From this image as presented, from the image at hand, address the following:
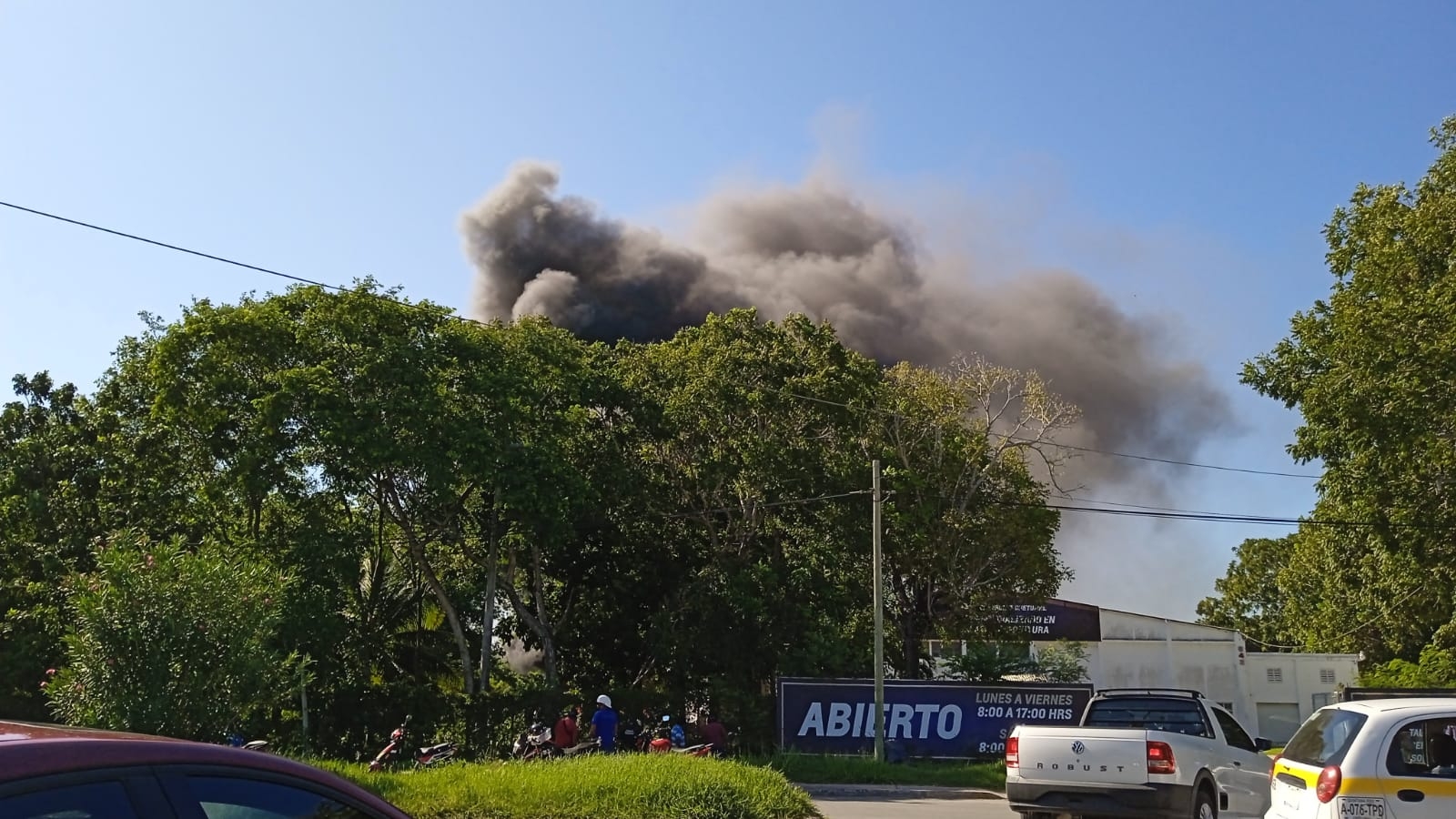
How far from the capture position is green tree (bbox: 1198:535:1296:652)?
7800 cm

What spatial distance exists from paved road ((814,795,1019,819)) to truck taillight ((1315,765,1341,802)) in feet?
24.6

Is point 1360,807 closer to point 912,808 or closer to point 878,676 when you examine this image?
point 912,808

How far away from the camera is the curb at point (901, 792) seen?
816 inches

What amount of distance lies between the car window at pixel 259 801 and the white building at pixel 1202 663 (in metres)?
49.1

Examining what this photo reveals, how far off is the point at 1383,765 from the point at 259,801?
275 inches

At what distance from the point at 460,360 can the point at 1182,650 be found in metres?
37.6

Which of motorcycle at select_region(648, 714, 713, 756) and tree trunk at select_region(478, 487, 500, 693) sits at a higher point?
tree trunk at select_region(478, 487, 500, 693)

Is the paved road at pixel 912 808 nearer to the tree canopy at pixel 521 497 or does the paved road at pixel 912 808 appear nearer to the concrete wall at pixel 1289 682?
the tree canopy at pixel 521 497

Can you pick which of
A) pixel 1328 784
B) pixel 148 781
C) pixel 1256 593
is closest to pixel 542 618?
pixel 1328 784

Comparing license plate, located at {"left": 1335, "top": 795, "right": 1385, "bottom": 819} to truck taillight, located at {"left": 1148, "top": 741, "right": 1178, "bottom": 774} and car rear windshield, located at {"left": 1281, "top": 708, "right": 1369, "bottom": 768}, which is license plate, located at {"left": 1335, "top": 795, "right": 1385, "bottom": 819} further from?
truck taillight, located at {"left": 1148, "top": 741, "right": 1178, "bottom": 774}

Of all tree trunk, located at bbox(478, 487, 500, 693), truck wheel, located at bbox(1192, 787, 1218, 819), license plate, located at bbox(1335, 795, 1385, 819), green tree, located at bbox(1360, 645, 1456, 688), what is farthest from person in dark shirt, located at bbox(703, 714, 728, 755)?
green tree, located at bbox(1360, 645, 1456, 688)

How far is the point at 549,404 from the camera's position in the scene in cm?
3117

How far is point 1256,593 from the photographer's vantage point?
8050 cm

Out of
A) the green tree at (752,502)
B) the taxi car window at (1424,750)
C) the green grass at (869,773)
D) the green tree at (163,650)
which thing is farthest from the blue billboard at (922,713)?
the taxi car window at (1424,750)
